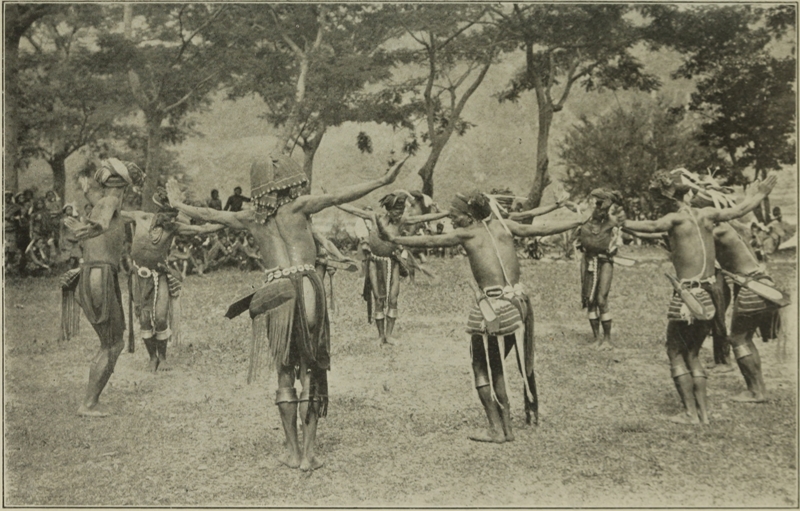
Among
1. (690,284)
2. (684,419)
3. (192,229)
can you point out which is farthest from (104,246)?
(684,419)

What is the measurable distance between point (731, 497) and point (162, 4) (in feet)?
22.7

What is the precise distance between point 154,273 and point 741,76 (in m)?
6.77

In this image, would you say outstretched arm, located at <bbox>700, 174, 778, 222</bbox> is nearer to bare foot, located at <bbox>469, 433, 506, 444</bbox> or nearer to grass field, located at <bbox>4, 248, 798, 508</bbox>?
grass field, located at <bbox>4, 248, 798, 508</bbox>

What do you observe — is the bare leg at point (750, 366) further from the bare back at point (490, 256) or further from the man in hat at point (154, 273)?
the man in hat at point (154, 273)

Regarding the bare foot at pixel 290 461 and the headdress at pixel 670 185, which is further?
the headdress at pixel 670 185

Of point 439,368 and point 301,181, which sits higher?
point 301,181

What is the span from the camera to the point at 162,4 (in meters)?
7.96

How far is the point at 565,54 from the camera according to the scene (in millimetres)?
10586

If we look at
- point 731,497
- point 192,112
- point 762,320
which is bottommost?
point 731,497

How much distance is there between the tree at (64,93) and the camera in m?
7.72

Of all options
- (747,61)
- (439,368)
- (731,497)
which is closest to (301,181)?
(439,368)

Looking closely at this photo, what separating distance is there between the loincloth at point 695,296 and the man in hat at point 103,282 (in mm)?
4706

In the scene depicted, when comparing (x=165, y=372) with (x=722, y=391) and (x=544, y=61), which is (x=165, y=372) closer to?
(x=722, y=391)

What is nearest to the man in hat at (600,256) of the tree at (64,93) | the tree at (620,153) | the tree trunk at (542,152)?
the tree trunk at (542,152)
